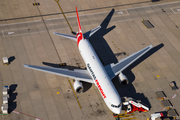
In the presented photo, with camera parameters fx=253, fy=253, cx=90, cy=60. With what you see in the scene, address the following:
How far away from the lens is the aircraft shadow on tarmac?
196 ft

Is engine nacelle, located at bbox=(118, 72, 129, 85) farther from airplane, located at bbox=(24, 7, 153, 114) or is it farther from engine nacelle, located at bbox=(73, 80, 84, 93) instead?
engine nacelle, located at bbox=(73, 80, 84, 93)

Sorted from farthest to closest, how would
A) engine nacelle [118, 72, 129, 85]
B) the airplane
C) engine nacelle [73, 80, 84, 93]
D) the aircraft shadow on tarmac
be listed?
engine nacelle [118, 72, 129, 85], the aircraft shadow on tarmac, engine nacelle [73, 80, 84, 93], the airplane

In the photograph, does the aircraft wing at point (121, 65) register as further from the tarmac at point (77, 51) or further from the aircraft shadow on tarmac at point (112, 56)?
the tarmac at point (77, 51)

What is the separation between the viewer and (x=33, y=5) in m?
83.1

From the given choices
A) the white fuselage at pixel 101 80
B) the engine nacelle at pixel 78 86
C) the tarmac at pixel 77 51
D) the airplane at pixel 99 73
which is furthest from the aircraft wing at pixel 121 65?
the engine nacelle at pixel 78 86

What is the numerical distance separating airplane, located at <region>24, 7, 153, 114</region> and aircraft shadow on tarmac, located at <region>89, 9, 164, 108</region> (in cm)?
194

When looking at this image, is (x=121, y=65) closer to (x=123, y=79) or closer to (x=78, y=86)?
(x=123, y=79)

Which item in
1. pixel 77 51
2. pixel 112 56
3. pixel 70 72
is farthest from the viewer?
pixel 77 51

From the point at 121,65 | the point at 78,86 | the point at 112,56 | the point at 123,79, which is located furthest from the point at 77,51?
the point at 123,79

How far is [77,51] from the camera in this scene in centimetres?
6919

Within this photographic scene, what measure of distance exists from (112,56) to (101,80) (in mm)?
15277

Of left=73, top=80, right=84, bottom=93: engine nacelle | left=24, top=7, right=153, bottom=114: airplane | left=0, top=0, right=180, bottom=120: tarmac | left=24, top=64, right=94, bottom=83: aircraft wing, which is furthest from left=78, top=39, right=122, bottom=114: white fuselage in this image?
left=0, top=0, right=180, bottom=120: tarmac

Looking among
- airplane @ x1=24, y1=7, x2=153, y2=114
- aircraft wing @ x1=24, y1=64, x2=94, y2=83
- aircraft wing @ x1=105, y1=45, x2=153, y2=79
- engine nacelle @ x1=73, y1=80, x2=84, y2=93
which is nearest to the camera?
airplane @ x1=24, y1=7, x2=153, y2=114

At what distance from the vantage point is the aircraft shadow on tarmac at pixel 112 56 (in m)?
59.6
